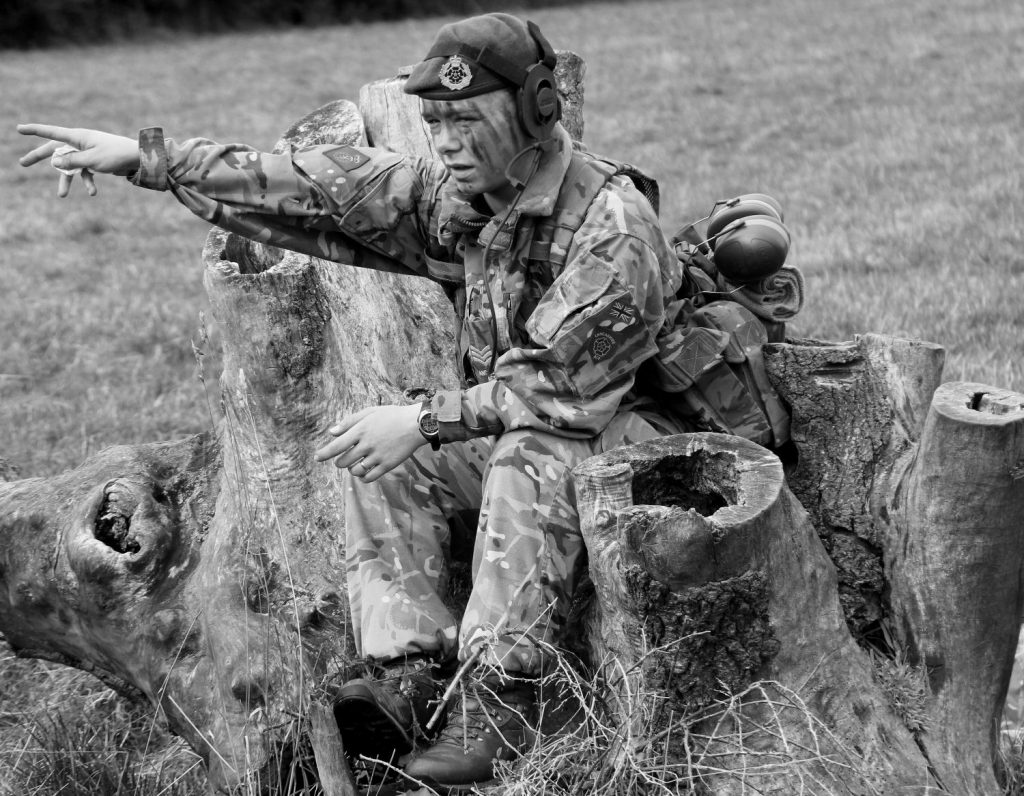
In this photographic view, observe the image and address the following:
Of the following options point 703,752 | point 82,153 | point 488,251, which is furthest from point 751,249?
point 82,153

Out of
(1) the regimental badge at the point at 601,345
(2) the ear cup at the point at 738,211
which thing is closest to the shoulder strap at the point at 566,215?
(1) the regimental badge at the point at 601,345

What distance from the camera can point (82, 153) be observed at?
3.86m

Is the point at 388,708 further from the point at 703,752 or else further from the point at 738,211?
the point at 738,211

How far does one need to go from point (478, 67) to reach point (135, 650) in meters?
2.11

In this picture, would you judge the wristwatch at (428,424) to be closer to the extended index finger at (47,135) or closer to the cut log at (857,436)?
the cut log at (857,436)

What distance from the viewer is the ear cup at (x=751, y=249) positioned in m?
3.83

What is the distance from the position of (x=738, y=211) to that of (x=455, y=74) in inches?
40.3

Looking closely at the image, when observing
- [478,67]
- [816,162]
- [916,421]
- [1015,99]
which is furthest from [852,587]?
[1015,99]

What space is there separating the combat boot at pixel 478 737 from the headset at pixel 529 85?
1.58 metres

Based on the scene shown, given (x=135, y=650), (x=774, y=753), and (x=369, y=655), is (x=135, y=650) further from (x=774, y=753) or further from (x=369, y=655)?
(x=774, y=753)

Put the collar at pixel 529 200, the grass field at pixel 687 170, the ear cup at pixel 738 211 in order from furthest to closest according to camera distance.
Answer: the grass field at pixel 687 170 < the ear cup at pixel 738 211 < the collar at pixel 529 200

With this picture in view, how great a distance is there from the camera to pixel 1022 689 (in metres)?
4.55

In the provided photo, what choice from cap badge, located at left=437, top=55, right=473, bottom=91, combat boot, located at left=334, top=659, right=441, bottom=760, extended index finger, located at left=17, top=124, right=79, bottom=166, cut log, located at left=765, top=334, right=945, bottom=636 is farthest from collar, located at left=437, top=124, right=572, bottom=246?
combat boot, located at left=334, top=659, right=441, bottom=760

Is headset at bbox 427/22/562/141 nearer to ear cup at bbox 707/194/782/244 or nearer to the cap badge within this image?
the cap badge
